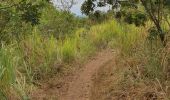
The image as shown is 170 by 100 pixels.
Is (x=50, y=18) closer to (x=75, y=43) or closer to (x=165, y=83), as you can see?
(x=75, y=43)

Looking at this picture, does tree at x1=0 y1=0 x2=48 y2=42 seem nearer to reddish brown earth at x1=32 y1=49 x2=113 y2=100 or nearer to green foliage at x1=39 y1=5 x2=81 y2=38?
reddish brown earth at x1=32 y1=49 x2=113 y2=100

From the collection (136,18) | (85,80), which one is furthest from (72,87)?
(136,18)

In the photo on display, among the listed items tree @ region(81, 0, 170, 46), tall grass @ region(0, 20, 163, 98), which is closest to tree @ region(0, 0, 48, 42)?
tall grass @ region(0, 20, 163, 98)

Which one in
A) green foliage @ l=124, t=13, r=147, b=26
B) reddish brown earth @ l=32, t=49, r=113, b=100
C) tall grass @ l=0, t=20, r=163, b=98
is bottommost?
reddish brown earth @ l=32, t=49, r=113, b=100

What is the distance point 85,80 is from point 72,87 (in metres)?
0.54

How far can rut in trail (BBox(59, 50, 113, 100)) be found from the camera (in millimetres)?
7953

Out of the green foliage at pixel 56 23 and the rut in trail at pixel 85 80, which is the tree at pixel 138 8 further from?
the green foliage at pixel 56 23

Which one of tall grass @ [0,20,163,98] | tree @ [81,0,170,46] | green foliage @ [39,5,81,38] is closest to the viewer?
tree @ [81,0,170,46]

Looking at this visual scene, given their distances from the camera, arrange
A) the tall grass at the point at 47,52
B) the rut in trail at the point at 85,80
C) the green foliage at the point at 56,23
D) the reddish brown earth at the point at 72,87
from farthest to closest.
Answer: the green foliage at the point at 56,23 < the tall grass at the point at 47,52 < the rut in trail at the point at 85,80 < the reddish brown earth at the point at 72,87

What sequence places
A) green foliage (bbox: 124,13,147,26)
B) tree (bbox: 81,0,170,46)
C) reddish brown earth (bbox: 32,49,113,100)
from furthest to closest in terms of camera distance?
reddish brown earth (bbox: 32,49,113,100)
green foliage (bbox: 124,13,147,26)
tree (bbox: 81,0,170,46)

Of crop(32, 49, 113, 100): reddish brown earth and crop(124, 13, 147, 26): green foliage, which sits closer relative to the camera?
Result: crop(124, 13, 147, 26): green foliage

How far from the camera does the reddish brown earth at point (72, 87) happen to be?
7844 mm

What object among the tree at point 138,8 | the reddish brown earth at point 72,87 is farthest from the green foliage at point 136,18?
the reddish brown earth at point 72,87

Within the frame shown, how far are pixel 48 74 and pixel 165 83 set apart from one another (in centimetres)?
293
